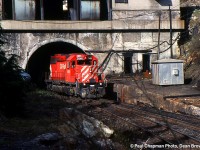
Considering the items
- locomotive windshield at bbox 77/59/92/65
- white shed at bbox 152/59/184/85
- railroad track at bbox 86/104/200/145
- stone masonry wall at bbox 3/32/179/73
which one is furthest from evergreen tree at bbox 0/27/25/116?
stone masonry wall at bbox 3/32/179/73

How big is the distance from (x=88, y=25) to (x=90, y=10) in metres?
1.74

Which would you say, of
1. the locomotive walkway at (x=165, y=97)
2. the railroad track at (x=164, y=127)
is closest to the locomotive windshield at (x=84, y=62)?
the locomotive walkway at (x=165, y=97)

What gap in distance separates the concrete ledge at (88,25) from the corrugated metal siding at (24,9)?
107cm

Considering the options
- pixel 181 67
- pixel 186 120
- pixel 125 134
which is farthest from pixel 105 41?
pixel 125 134

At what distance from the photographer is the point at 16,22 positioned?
31.6 metres

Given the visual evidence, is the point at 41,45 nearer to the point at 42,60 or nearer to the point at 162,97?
the point at 42,60

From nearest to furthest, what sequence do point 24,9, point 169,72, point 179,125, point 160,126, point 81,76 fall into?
point 160,126, point 179,125, point 169,72, point 81,76, point 24,9

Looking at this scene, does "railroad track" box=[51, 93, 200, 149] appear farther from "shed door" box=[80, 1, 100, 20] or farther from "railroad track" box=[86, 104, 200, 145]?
"shed door" box=[80, 1, 100, 20]

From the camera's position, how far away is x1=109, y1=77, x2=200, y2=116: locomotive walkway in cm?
1889

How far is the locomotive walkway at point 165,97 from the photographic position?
744 inches

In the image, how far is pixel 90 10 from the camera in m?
34.2

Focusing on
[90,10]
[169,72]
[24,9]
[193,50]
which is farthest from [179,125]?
[24,9]

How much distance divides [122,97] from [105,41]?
7833 millimetres

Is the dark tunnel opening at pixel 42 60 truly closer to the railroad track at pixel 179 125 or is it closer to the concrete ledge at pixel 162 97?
the concrete ledge at pixel 162 97
